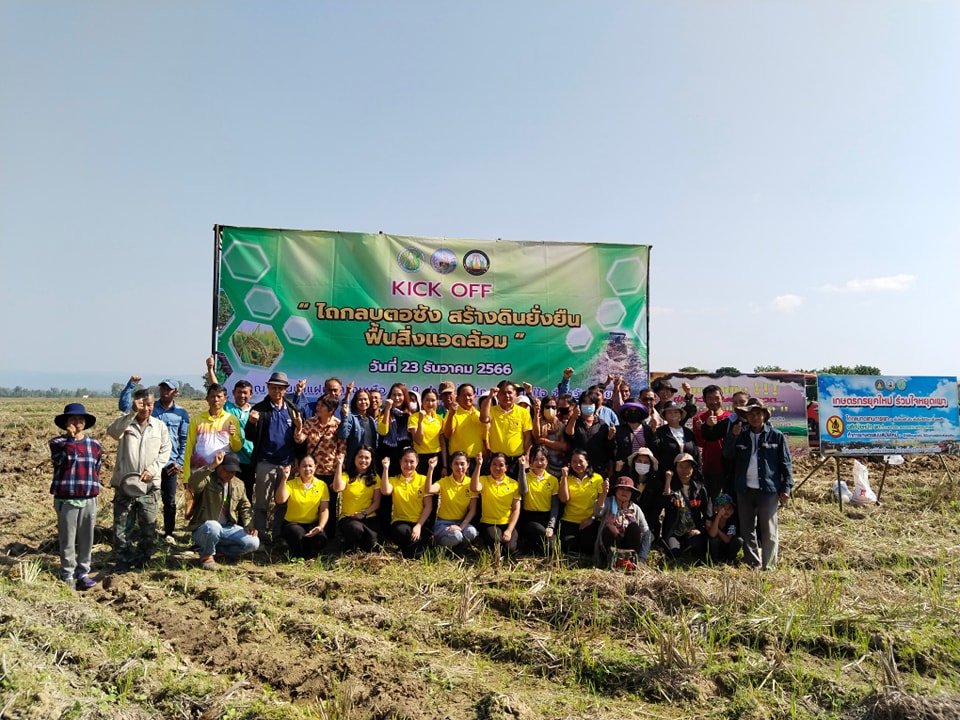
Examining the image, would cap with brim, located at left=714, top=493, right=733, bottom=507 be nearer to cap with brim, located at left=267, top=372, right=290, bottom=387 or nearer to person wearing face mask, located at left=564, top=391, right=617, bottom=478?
person wearing face mask, located at left=564, top=391, right=617, bottom=478

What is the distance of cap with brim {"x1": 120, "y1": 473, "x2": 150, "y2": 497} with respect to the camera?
17.8ft

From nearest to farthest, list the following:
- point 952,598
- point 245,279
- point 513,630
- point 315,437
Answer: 1. point 513,630
2. point 952,598
3. point 315,437
4. point 245,279

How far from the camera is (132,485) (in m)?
5.43

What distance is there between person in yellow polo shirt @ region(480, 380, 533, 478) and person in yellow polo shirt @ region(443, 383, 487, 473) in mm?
88

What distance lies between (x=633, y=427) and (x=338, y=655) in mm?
3489

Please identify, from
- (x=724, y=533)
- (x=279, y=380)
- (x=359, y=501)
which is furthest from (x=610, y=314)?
(x=279, y=380)

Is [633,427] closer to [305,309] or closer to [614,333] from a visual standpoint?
[614,333]

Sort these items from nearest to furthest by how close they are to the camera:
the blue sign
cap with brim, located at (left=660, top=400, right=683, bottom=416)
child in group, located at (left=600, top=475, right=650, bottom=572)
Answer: child in group, located at (left=600, top=475, right=650, bottom=572) < cap with brim, located at (left=660, top=400, right=683, bottom=416) < the blue sign

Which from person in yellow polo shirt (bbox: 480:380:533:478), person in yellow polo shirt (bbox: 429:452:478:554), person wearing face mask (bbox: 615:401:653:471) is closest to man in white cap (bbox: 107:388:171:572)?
person in yellow polo shirt (bbox: 429:452:478:554)

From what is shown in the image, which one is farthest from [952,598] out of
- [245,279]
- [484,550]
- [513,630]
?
[245,279]

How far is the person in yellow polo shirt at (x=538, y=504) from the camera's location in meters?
6.09

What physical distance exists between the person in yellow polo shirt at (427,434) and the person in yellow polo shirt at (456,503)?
313 mm

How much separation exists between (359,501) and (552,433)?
79.3 inches

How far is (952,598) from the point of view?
4746 mm
